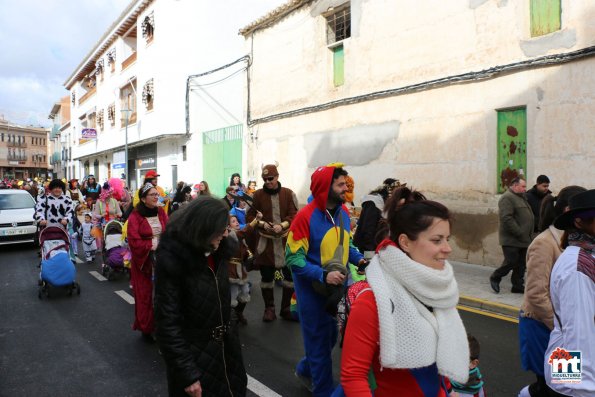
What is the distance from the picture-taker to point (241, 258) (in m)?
5.75

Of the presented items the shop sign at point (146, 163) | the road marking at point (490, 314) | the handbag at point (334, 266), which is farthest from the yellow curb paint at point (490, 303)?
the shop sign at point (146, 163)

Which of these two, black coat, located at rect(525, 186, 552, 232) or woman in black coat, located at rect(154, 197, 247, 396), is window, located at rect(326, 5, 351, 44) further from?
woman in black coat, located at rect(154, 197, 247, 396)

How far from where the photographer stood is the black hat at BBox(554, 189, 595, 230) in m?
2.38

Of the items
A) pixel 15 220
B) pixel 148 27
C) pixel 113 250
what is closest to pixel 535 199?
pixel 113 250

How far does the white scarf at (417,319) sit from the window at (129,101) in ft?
84.7

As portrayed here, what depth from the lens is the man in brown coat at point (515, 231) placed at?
23.7ft

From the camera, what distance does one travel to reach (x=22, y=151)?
90.1 m

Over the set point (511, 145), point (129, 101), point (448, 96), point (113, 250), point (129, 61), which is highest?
point (129, 61)

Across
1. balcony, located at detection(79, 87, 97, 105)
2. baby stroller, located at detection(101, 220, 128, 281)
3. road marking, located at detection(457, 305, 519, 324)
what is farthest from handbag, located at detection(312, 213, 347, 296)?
balcony, located at detection(79, 87, 97, 105)

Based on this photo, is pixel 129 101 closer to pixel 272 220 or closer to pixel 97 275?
pixel 97 275

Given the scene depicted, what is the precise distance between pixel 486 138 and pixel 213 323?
8.42 metres

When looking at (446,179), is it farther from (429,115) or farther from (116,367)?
(116,367)

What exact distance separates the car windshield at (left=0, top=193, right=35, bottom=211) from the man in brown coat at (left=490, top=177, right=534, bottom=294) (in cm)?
1221

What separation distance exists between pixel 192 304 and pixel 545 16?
890 cm
